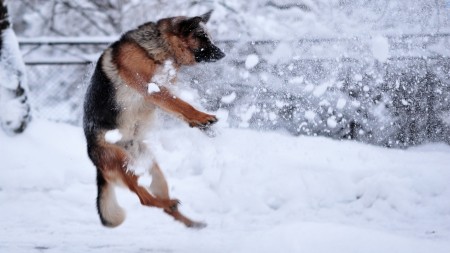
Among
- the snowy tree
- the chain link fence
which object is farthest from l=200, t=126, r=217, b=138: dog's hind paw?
the snowy tree

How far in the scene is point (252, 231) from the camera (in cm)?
314

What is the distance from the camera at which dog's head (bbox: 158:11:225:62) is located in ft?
9.94

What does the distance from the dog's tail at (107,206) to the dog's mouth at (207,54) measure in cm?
87

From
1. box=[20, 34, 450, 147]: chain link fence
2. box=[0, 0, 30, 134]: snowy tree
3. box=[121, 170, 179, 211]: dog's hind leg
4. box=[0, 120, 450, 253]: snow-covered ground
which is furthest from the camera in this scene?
box=[20, 34, 450, 147]: chain link fence

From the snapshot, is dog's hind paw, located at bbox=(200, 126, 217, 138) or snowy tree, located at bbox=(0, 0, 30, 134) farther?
snowy tree, located at bbox=(0, 0, 30, 134)

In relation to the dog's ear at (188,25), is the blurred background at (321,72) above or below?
below

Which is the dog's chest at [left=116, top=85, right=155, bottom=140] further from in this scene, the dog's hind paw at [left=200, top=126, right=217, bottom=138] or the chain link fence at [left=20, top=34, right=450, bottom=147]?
the chain link fence at [left=20, top=34, right=450, bottom=147]

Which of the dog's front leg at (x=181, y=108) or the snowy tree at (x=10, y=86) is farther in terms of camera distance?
the snowy tree at (x=10, y=86)

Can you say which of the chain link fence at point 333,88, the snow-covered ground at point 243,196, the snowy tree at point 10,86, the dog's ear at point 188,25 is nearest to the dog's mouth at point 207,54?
the dog's ear at point 188,25

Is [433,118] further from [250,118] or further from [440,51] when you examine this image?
[250,118]

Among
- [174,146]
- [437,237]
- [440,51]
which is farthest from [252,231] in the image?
[440,51]

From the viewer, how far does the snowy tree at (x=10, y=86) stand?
4.68 m

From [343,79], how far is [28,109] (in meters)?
3.01

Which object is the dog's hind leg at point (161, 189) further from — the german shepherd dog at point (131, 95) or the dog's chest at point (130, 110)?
the dog's chest at point (130, 110)
